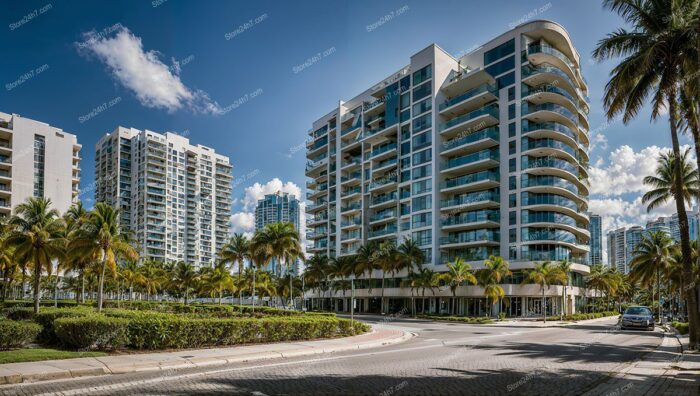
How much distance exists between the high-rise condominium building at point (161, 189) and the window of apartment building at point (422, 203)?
92.6 meters

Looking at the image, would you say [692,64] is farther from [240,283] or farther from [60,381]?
[240,283]

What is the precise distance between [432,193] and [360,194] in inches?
742

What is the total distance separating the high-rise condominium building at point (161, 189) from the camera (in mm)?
144250

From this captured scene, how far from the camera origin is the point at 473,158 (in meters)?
66.8

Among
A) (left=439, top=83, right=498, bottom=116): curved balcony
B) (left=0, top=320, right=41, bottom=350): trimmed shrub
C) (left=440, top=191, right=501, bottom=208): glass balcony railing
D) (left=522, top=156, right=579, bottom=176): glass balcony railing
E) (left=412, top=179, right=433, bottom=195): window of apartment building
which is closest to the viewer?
(left=0, top=320, right=41, bottom=350): trimmed shrub

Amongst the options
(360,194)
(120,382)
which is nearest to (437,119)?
(360,194)

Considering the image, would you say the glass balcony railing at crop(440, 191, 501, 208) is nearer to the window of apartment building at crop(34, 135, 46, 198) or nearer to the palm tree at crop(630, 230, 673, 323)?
the palm tree at crop(630, 230, 673, 323)

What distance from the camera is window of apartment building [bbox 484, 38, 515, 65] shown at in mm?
66125

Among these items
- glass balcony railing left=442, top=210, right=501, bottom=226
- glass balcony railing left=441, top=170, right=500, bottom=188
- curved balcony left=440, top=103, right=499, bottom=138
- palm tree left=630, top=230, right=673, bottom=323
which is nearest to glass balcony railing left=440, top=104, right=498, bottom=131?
curved balcony left=440, top=103, right=499, bottom=138

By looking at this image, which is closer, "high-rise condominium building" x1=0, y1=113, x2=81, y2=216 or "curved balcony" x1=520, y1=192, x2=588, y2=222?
"curved balcony" x1=520, y1=192, x2=588, y2=222

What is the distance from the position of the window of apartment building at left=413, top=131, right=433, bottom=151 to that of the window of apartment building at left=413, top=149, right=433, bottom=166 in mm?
938

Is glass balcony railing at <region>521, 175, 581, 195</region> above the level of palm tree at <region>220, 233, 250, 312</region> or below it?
above

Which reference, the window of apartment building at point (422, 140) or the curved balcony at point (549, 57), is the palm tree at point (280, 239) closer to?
the window of apartment building at point (422, 140)

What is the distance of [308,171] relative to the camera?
10331 cm
